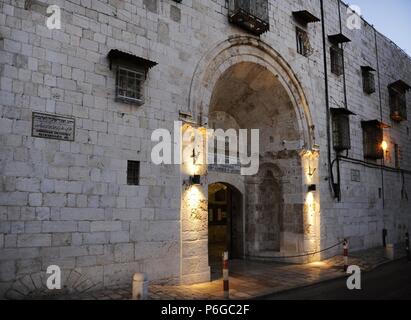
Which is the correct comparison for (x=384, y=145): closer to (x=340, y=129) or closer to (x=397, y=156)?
(x=397, y=156)

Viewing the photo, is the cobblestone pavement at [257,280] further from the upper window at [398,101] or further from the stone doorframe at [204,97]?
the upper window at [398,101]

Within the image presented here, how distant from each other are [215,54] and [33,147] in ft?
16.9

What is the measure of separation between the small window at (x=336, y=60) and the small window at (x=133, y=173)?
31.7ft

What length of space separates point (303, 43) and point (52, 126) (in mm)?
9444

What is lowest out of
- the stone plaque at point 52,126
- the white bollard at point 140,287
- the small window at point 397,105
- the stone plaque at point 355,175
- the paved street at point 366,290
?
the paved street at point 366,290

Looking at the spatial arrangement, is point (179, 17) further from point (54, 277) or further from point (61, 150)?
point (54, 277)

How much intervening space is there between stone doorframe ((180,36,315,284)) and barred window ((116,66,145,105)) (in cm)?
137

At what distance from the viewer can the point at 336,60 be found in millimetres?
13773

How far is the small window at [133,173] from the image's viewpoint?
7.25m

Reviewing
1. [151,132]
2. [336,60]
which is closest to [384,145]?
[336,60]

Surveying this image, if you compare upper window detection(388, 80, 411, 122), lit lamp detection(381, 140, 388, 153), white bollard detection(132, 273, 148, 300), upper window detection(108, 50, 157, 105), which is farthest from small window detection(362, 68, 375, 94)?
white bollard detection(132, 273, 148, 300)

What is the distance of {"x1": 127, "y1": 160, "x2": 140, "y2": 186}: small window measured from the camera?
725 cm

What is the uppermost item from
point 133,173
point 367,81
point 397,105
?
point 367,81

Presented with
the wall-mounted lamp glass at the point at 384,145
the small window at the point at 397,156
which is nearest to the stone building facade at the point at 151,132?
the wall-mounted lamp glass at the point at 384,145
